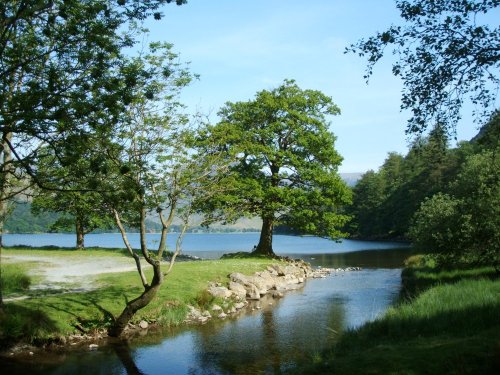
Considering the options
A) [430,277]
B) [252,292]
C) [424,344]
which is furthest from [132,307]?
[430,277]

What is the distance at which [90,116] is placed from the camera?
36.8 feet

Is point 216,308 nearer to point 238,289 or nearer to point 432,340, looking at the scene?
point 238,289

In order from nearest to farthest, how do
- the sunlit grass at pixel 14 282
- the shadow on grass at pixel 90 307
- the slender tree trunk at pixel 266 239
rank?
the shadow on grass at pixel 90 307
the sunlit grass at pixel 14 282
the slender tree trunk at pixel 266 239

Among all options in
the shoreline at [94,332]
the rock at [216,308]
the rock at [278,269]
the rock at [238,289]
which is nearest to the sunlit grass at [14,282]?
the shoreline at [94,332]

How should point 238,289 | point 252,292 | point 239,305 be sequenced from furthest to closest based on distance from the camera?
1. point 252,292
2. point 238,289
3. point 239,305

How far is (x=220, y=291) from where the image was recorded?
79.3 ft

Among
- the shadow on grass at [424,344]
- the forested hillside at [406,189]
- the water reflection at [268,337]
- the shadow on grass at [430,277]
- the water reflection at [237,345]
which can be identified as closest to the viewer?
the shadow on grass at [424,344]

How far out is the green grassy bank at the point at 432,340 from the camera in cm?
938

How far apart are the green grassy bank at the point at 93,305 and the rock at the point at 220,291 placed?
0.50 m

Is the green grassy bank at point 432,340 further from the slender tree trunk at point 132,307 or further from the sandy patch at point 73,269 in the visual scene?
the sandy patch at point 73,269

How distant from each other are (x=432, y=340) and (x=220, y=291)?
14001 millimetres

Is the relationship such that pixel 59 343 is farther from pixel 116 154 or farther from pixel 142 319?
pixel 116 154

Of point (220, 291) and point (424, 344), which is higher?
point (424, 344)

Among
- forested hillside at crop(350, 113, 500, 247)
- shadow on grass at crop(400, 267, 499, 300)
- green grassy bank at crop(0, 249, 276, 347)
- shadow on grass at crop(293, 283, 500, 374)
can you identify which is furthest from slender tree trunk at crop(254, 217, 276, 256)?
shadow on grass at crop(293, 283, 500, 374)
